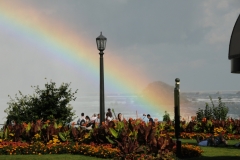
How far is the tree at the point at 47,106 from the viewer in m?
22.2

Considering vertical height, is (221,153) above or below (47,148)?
below

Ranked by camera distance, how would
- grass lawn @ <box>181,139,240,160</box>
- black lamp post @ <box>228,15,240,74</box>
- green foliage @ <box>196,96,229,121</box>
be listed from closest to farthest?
1. black lamp post @ <box>228,15,240,74</box>
2. grass lawn @ <box>181,139,240,160</box>
3. green foliage @ <box>196,96,229,121</box>

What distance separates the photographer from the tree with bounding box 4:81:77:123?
72.8 feet

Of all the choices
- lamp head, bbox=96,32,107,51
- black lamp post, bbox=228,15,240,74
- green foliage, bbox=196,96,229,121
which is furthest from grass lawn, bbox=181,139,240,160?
green foliage, bbox=196,96,229,121

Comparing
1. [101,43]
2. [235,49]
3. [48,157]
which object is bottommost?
[48,157]

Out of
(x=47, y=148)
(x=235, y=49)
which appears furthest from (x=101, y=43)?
(x=235, y=49)

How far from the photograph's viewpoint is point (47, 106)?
878 inches

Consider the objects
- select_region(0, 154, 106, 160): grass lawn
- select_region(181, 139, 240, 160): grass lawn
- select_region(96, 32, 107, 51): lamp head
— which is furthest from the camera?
select_region(96, 32, 107, 51): lamp head

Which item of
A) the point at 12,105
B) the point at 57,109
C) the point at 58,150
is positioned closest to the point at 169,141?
the point at 58,150

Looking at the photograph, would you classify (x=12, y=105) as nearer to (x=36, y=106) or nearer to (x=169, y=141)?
(x=36, y=106)

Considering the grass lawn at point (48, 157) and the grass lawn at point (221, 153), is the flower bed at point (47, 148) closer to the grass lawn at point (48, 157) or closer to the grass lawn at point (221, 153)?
the grass lawn at point (48, 157)

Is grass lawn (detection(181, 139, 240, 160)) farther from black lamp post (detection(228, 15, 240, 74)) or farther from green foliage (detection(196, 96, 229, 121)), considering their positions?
green foliage (detection(196, 96, 229, 121))

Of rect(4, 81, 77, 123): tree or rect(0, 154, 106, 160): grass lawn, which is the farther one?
rect(4, 81, 77, 123): tree

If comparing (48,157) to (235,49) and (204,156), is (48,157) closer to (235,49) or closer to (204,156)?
(204,156)
